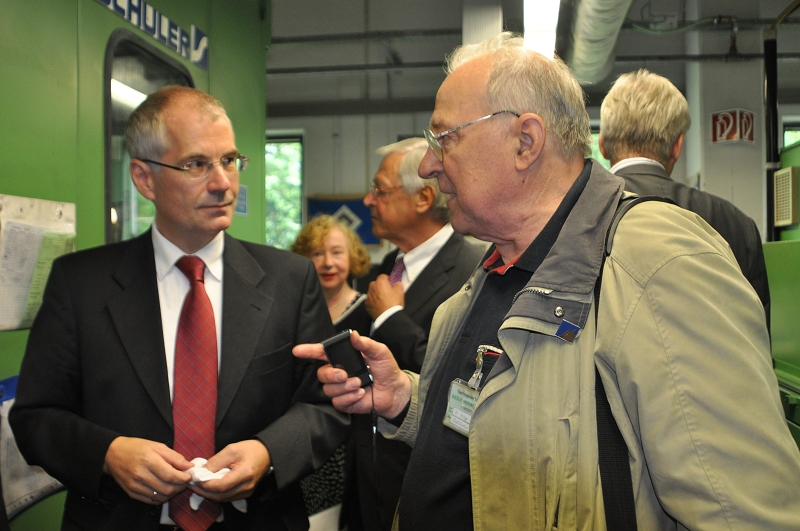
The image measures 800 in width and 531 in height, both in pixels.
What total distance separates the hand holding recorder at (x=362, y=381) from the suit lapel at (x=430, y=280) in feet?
2.41

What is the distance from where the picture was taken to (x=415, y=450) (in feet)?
4.68

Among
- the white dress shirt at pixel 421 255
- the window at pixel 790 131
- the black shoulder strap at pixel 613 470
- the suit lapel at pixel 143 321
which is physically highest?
the window at pixel 790 131

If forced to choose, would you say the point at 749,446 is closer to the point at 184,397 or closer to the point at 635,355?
the point at 635,355

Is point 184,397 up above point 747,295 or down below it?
below

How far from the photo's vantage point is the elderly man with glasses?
934 mm

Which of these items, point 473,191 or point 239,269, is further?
point 239,269

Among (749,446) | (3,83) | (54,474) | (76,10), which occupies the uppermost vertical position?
(76,10)

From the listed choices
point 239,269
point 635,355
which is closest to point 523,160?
point 635,355

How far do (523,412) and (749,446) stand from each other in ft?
1.17

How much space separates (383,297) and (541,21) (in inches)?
106

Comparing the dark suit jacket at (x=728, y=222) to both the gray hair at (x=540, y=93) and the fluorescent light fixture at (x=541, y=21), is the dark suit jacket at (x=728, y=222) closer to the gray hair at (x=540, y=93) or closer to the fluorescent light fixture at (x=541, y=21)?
the gray hair at (x=540, y=93)

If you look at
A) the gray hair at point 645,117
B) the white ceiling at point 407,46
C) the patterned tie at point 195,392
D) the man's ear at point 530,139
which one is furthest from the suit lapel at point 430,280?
the white ceiling at point 407,46

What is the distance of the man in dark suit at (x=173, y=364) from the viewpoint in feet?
5.22

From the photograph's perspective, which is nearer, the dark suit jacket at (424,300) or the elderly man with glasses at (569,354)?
the elderly man with glasses at (569,354)
